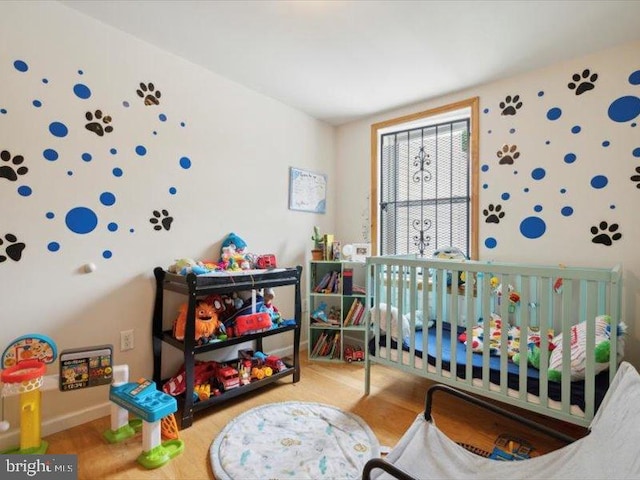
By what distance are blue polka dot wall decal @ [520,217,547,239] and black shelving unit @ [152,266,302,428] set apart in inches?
64.5

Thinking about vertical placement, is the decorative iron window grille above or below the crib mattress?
above

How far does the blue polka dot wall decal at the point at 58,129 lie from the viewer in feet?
5.58

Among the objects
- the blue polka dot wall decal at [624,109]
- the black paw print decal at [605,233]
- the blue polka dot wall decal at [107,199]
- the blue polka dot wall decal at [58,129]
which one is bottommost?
the black paw print decal at [605,233]

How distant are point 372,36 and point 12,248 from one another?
2167 millimetres

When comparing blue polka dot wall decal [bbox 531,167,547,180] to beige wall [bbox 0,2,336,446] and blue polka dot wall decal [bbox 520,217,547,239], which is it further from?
beige wall [bbox 0,2,336,446]

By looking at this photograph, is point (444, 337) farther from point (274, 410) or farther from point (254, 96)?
point (254, 96)

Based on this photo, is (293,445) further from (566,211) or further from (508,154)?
(508,154)

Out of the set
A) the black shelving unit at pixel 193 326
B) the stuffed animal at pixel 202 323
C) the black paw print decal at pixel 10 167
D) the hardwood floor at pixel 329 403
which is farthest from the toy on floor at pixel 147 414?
the black paw print decal at pixel 10 167

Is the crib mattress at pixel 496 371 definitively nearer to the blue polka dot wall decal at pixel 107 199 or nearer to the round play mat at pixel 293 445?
the round play mat at pixel 293 445

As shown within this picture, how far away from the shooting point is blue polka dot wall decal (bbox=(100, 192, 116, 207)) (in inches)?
73.3

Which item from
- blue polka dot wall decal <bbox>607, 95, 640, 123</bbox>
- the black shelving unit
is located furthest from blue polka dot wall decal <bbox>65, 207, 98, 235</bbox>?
blue polka dot wall decal <bbox>607, 95, 640, 123</bbox>

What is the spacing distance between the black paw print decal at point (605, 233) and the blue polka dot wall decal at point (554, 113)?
754 mm

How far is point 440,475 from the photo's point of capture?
1.16 meters

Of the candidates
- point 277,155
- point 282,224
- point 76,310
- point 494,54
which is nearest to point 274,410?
point 76,310
